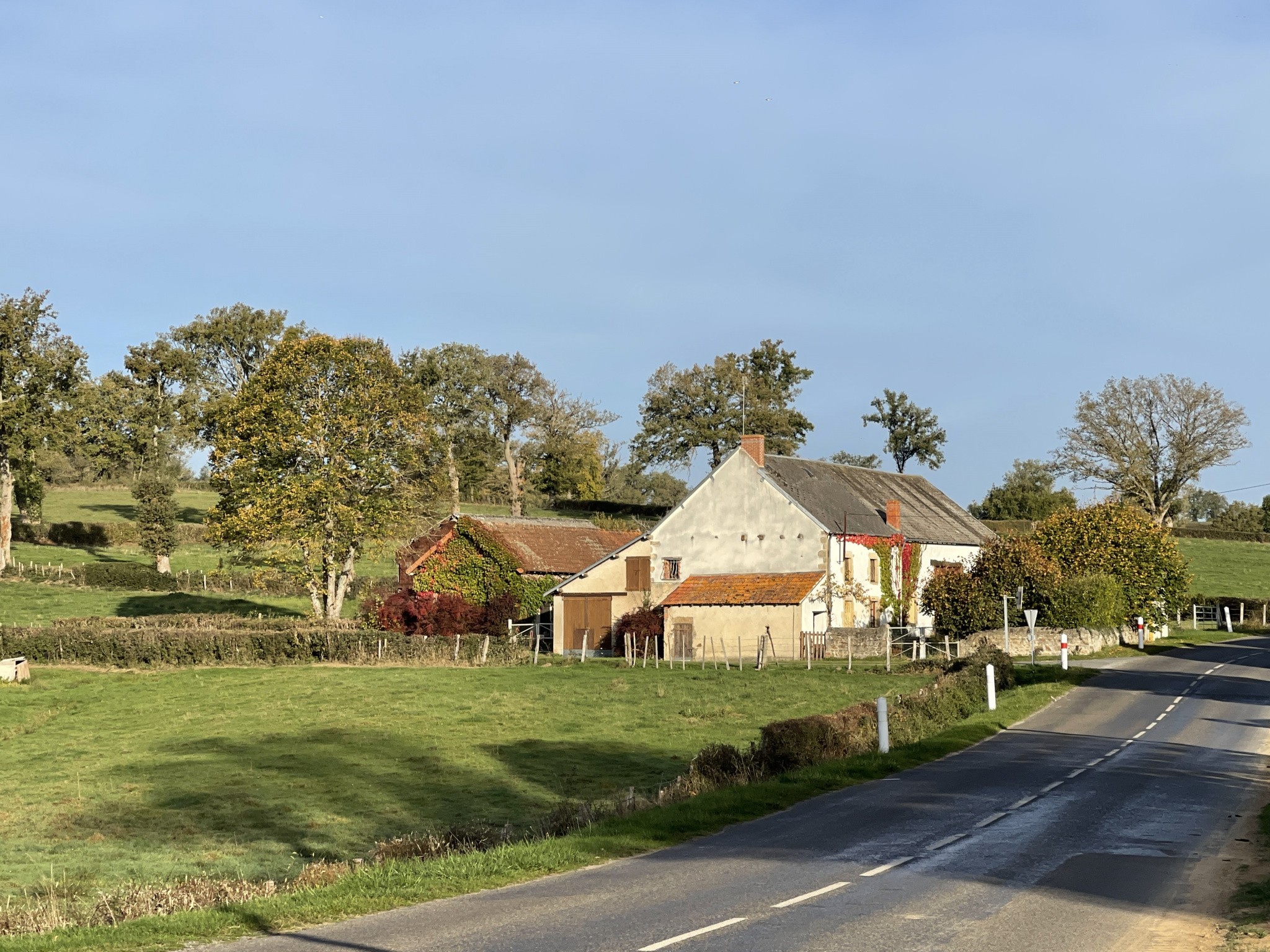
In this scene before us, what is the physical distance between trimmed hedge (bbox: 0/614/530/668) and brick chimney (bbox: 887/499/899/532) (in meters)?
21.6

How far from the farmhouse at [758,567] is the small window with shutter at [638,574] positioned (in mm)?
44

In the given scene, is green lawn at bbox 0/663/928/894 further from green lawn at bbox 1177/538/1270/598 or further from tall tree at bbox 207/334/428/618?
green lawn at bbox 1177/538/1270/598

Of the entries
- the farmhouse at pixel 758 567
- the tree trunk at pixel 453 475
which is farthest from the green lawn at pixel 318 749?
the tree trunk at pixel 453 475

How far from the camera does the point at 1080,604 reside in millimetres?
58062

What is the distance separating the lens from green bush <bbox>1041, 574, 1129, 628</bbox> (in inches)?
2281

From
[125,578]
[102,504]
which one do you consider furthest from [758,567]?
[102,504]

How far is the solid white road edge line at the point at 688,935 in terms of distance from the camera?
424 inches

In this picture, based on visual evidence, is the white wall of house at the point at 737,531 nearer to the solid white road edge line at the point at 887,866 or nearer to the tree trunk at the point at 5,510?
the tree trunk at the point at 5,510

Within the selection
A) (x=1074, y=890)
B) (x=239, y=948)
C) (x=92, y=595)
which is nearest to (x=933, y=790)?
(x=1074, y=890)

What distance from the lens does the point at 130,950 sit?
11188mm

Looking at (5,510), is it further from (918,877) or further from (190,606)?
(918,877)

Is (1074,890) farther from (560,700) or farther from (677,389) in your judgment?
(677,389)

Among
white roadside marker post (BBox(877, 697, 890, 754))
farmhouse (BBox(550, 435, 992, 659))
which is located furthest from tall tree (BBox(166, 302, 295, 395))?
white roadside marker post (BBox(877, 697, 890, 754))

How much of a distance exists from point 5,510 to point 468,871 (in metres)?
75.6
